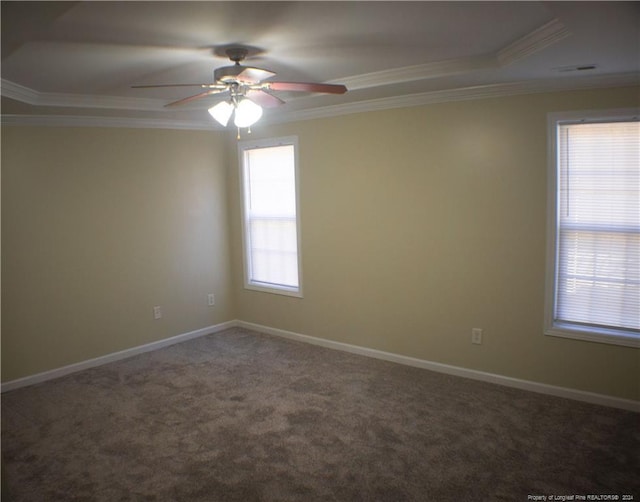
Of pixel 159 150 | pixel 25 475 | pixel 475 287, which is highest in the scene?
pixel 159 150

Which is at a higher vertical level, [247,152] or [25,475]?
[247,152]

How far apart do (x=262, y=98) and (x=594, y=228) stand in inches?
99.8

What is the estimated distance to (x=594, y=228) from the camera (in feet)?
11.5

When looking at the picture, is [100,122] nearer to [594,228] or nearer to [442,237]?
[442,237]

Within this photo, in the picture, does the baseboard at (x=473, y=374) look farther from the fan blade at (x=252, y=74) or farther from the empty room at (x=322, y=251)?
the fan blade at (x=252, y=74)

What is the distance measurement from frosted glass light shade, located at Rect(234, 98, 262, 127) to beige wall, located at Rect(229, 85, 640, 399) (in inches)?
68.7

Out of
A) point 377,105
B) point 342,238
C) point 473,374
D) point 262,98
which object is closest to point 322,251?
point 342,238

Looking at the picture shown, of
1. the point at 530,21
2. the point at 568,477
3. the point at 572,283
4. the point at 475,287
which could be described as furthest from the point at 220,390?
the point at 530,21

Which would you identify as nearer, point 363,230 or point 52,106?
point 52,106

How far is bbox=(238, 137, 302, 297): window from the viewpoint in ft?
16.9

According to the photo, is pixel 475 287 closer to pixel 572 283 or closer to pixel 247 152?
pixel 572 283

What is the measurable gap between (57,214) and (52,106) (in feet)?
3.29

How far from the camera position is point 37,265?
4.26 metres

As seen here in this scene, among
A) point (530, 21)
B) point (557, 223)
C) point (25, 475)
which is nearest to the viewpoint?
point (530, 21)
